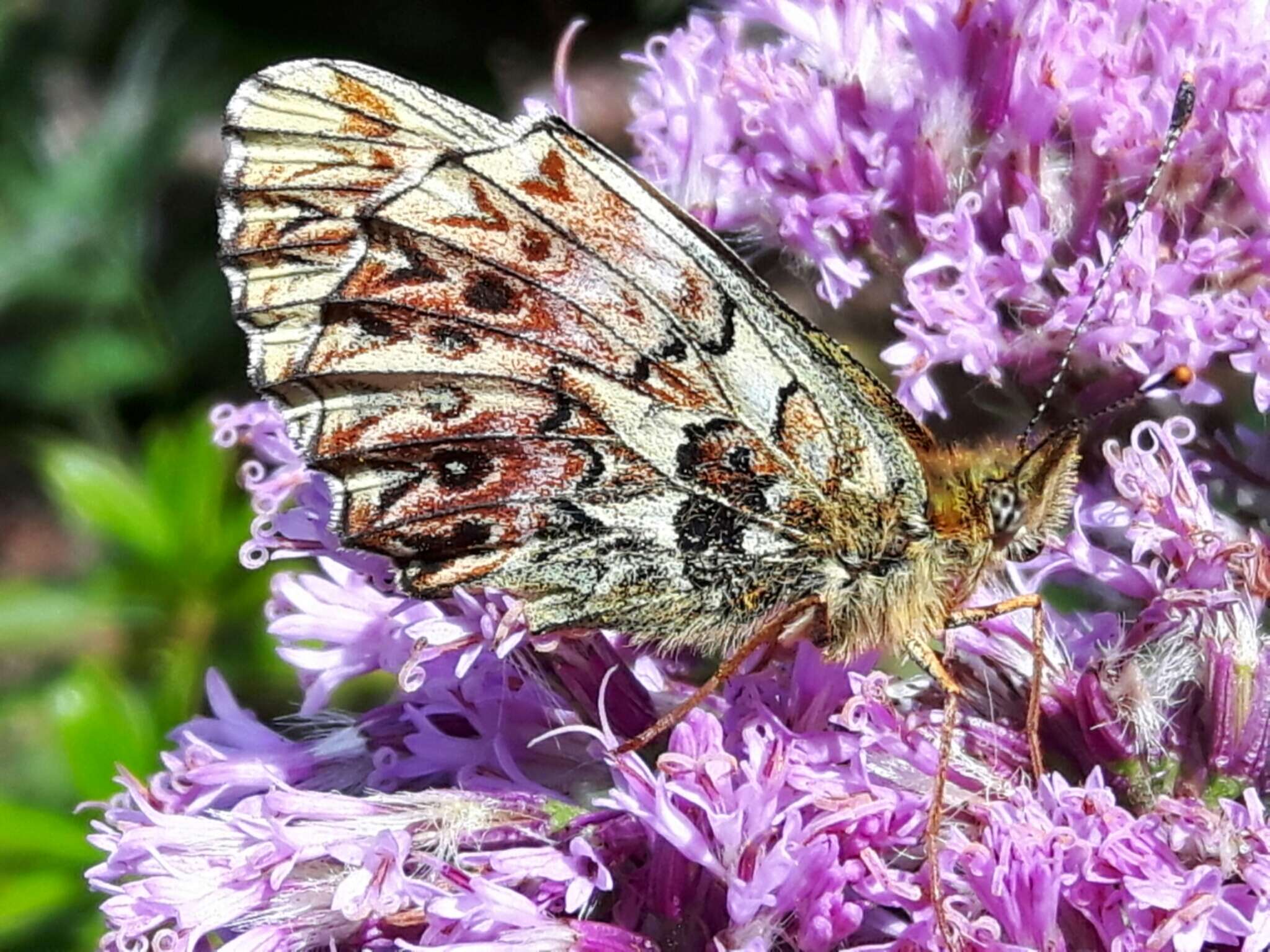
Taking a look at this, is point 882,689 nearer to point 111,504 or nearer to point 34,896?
point 34,896

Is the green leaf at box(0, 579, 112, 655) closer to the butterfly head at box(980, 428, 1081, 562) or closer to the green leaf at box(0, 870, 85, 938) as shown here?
the green leaf at box(0, 870, 85, 938)

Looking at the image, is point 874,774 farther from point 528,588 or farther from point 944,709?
point 528,588

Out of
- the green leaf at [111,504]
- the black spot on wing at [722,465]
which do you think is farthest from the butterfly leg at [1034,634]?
the green leaf at [111,504]

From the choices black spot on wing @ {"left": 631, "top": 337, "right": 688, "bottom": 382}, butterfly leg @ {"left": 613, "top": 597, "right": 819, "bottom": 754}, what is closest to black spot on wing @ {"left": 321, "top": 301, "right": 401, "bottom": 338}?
black spot on wing @ {"left": 631, "top": 337, "right": 688, "bottom": 382}

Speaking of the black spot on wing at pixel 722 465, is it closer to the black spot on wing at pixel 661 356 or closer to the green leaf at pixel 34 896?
the black spot on wing at pixel 661 356

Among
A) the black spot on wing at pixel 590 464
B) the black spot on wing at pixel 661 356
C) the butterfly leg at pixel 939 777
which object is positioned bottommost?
the butterfly leg at pixel 939 777

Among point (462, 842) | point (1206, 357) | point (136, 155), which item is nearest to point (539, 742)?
point (462, 842)
